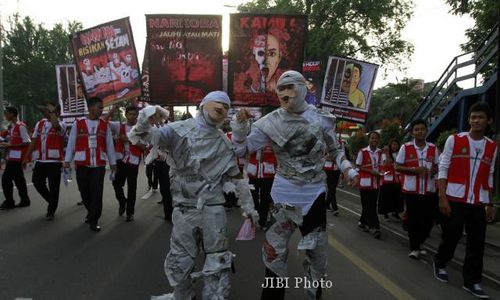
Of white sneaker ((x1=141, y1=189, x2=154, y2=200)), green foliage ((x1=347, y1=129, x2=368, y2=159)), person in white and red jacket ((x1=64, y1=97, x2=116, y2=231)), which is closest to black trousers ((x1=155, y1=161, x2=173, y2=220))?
person in white and red jacket ((x1=64, y1=97, x2=116, y2=231))

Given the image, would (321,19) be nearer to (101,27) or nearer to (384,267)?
(101,27)

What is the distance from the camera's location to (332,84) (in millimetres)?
10836

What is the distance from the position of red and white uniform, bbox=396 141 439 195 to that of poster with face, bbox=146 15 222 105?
2.92 meters

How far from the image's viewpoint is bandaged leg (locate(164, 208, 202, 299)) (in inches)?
146

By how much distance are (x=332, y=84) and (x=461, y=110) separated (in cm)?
356

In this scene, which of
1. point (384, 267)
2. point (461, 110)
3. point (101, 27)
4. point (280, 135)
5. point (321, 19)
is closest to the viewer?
point (280, 135)

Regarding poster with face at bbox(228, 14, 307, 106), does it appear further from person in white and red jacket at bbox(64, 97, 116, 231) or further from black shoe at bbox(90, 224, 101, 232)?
black shoe at bbox(90, 224, 101, 232)

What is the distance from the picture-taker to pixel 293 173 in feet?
13.1

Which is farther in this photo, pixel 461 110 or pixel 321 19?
pixel 321 19

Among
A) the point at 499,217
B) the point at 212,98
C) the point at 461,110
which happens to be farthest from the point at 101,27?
the point at 461,110

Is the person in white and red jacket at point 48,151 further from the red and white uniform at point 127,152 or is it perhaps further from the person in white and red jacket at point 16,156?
the red and white uniform at point 127,152

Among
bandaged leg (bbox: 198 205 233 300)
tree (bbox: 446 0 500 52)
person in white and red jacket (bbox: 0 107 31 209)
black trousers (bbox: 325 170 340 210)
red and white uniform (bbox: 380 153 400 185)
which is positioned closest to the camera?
bandaged leg (bbox: 198 205 233 300)

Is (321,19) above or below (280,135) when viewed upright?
above

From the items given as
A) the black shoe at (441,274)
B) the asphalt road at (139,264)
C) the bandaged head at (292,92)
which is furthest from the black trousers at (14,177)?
the black shoe at (441,274)
